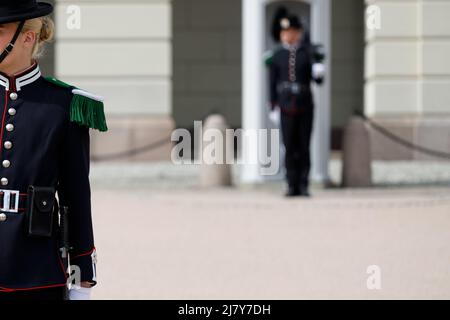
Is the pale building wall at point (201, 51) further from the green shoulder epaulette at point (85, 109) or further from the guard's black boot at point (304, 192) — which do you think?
the green shoulder epaulette at point (85, 109)

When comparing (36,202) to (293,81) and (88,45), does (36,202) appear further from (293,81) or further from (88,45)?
(88,45)

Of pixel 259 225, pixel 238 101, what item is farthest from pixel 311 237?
pixel 238 101

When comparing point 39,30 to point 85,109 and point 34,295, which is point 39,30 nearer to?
point 85,109

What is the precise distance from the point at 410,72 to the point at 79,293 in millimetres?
14523

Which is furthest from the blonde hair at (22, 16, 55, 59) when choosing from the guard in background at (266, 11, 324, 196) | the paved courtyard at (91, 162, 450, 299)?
the guard in background at (266, 11, 324, 196)

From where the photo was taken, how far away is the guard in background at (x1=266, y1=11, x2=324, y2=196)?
447 inches

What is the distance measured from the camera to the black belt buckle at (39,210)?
302 cm

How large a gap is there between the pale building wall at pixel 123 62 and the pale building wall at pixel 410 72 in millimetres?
3464

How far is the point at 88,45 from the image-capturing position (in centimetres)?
1678

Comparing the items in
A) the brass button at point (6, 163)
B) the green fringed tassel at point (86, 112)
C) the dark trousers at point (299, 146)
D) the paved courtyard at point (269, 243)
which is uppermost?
the green fringed tassel at point (86, 112)

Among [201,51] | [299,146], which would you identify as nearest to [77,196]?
[299,146]

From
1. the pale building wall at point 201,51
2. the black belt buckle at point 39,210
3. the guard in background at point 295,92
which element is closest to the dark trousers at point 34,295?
the black belt buckle at point 39,210

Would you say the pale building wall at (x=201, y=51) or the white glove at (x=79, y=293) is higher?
the pale building wall at (x=201, y=51)

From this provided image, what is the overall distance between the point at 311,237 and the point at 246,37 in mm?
4961
